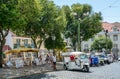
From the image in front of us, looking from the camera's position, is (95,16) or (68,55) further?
(95,16)

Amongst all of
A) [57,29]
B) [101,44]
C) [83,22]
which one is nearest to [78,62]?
[57,29]

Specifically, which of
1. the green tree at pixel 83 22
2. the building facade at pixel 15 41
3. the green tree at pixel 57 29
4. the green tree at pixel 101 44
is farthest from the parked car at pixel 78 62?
the green tree at pixel 101 44

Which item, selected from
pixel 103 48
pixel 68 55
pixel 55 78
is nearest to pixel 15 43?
pixel 103 48

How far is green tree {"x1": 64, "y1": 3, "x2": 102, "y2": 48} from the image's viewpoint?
210ft

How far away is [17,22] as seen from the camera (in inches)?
1184

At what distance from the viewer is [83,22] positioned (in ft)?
212

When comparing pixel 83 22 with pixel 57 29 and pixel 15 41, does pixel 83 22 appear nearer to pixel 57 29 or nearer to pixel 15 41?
pixel 57 29

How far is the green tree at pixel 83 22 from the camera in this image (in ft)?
210

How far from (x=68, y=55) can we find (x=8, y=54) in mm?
14020

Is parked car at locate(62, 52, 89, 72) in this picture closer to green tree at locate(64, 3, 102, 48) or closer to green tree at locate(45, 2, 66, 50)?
green tree at locate(45, 2, 66, 50)

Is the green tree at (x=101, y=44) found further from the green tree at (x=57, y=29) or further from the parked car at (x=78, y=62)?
the parked car at (x=78, y=62)

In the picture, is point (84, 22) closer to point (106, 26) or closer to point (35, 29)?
point (35, 29)

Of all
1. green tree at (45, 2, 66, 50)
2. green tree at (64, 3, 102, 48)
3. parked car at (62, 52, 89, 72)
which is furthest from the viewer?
green tree at (64, 3, 102, 48)

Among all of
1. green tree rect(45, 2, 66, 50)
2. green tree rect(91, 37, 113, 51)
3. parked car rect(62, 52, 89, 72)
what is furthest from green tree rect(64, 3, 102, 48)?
parked car rect(62, 52, 89, 72)
